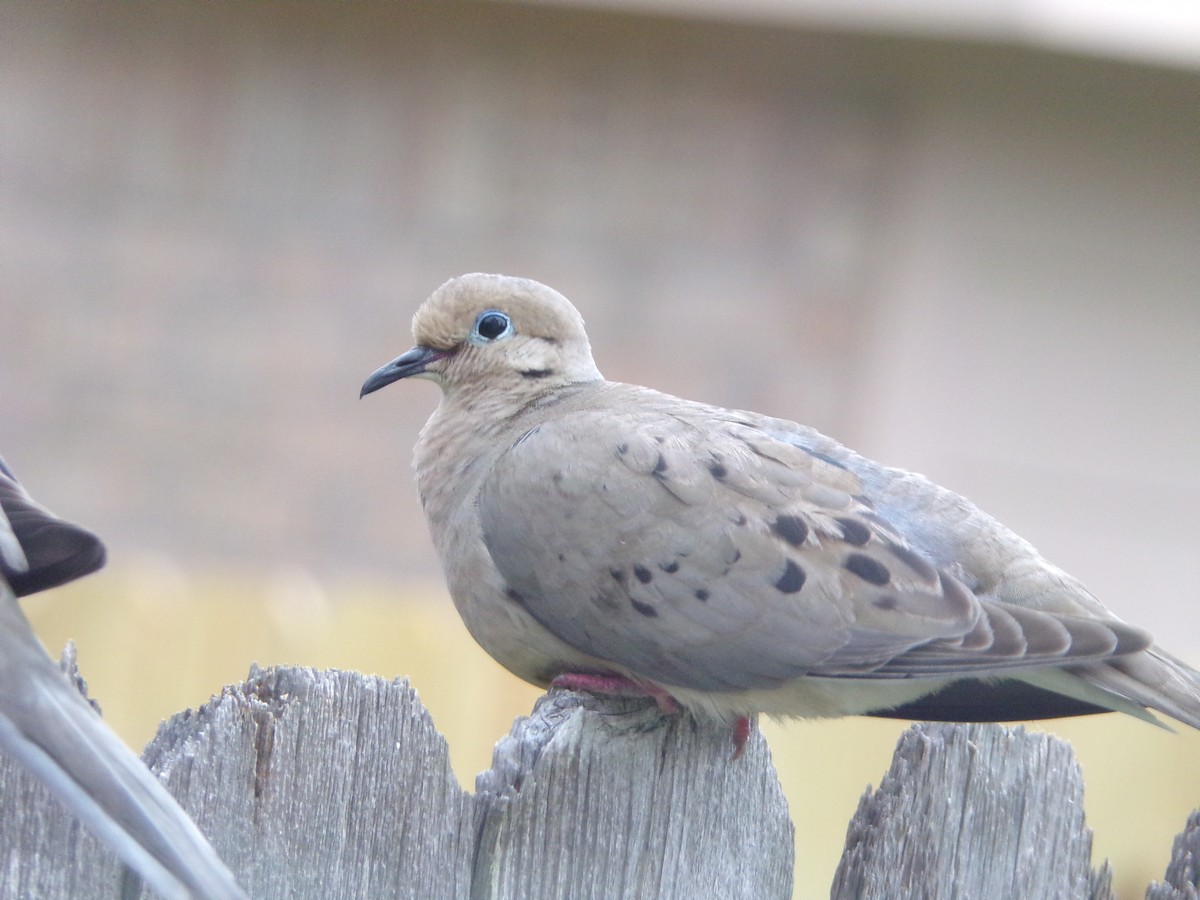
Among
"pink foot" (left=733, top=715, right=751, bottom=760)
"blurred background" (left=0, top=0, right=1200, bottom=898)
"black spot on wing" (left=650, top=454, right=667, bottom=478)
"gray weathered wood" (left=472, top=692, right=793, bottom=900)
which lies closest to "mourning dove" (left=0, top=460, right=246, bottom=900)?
"gray weathered wood" (left=472, top=692, right=793, bottom=900)

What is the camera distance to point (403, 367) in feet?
12.8

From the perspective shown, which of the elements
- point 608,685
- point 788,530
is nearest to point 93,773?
point 608,685

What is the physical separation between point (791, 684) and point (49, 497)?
17.5 ft

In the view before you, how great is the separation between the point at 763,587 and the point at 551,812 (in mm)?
804

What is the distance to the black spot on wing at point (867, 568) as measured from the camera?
301 cm

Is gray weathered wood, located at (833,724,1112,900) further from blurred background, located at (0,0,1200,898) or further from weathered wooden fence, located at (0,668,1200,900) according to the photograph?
blurred background, located at (0,0,1200,898)

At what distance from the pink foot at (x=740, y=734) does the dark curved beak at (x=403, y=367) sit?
1.45 metres

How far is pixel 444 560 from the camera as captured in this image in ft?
11.3

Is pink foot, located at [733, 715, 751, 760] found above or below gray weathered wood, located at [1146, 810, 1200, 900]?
above

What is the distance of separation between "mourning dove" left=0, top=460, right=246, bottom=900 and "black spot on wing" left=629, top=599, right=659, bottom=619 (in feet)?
3.86

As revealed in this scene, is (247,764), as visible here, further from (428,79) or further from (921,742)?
(428,79)

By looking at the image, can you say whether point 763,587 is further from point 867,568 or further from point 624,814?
point 624,814

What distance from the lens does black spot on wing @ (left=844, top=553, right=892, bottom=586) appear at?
9.87ft

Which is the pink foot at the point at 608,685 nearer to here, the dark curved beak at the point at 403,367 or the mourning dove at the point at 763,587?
the mourning dove at the point at 763,587
